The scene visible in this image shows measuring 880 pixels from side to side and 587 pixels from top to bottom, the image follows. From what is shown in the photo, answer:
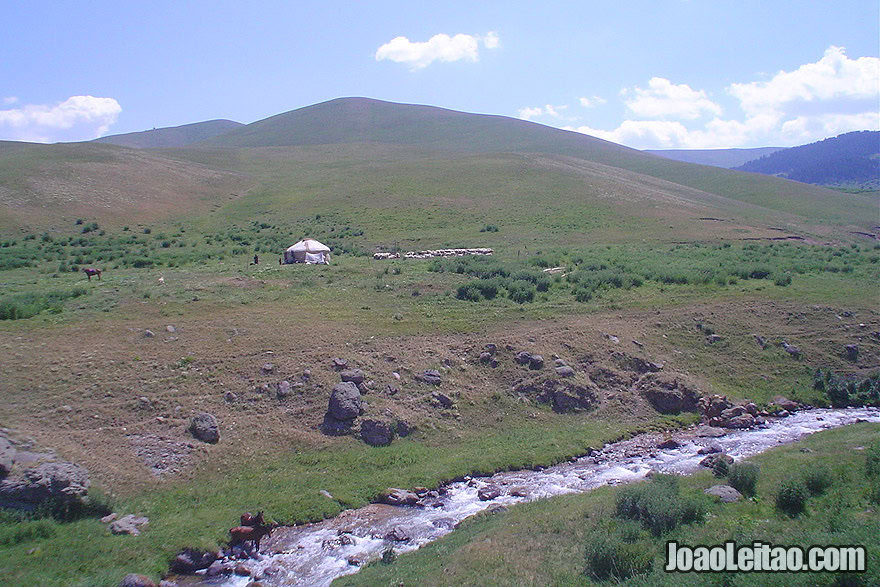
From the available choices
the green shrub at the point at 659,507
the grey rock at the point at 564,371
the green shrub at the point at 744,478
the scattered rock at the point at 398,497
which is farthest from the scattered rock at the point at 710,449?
the scattered rock at the point at 398,497

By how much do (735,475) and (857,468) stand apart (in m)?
3.04

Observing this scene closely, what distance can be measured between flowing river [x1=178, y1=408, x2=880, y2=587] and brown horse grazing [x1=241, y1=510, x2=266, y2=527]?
0.49m

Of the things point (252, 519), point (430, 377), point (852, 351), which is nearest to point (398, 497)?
point (252, 519)

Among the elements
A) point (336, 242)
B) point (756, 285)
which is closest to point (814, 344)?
point (756, 285)

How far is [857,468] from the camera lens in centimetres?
1486

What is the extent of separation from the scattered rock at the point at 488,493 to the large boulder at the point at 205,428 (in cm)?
795

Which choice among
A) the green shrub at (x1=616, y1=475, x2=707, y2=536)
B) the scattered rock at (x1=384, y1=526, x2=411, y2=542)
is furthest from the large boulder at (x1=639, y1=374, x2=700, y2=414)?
the scattered rock at (x1=384, y1=526, x2=411, y2=542)

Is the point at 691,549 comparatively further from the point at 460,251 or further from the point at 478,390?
the point at 460,251

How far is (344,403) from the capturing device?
66.6 feet

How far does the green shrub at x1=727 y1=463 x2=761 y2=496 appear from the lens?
14328 mm

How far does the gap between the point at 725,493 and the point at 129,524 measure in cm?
1392

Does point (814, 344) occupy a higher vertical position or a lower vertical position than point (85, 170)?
lower

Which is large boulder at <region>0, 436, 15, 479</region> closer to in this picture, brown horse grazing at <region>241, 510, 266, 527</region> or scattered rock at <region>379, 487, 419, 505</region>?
brown horse grazing at <region>241, 510, 266, 527</region>

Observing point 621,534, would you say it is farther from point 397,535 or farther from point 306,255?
point 306,255
